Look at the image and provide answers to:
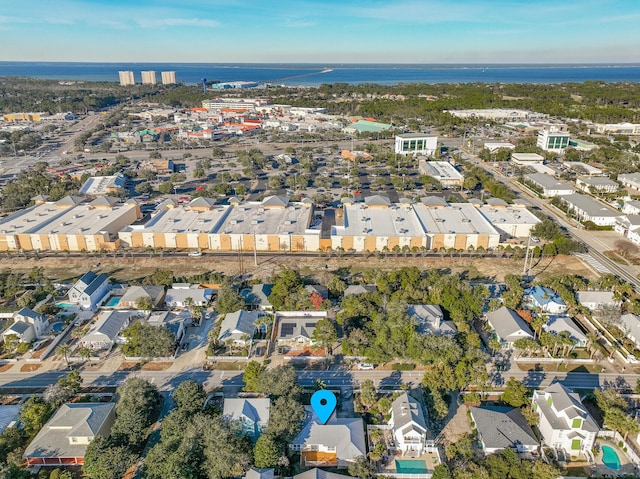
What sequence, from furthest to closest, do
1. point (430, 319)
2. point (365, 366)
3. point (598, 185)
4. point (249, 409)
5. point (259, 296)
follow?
point (598, 185) < point (259, 296) < point (430, 319) < point (365, 366) < point (249, 409)

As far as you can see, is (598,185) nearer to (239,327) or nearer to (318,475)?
(239,327)

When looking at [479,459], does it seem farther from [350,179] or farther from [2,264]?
[350,179]

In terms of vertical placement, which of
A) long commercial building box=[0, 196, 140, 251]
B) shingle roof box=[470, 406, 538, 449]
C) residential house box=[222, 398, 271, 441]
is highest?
long commercial building box=[0, 196, 140, 251]

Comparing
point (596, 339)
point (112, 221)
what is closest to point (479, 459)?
point (596, 339)

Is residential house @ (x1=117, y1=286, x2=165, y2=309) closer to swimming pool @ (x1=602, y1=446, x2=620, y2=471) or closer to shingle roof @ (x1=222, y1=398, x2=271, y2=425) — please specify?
shingle roof @ (x1=222, y1=398, x2=271, y2=425)

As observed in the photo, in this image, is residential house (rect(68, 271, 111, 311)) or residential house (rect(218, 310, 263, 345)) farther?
residential house (rect(68, 271, 111, 311))

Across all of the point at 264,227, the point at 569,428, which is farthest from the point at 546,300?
the point at 264,227

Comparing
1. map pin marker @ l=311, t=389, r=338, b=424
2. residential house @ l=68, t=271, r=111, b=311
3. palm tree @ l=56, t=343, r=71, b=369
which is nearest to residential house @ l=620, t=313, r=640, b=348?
map pin marker @ l=311, t=389, r=338, b=424

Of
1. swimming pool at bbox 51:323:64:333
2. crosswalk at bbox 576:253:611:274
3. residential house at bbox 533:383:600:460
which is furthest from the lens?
crosswalk at bbox 576:253:611:274
